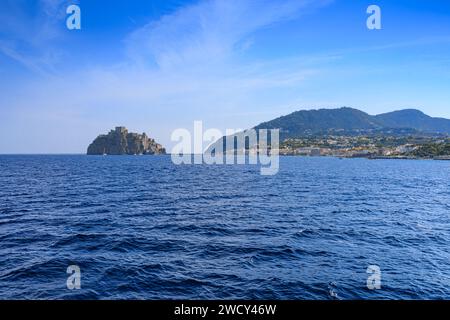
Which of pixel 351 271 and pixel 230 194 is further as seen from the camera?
pixel 230 194

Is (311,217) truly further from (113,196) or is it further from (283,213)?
(113,196)

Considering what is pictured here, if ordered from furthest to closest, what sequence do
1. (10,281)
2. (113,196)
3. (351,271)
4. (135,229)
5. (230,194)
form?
(230,194)
(113,196)
(135,229)
(351,271)
(10,281)

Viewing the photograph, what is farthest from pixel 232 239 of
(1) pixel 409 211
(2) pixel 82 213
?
(1) pixel 409 211

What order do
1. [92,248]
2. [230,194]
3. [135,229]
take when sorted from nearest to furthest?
1. [92,248]
2. [135,229]
3. [230,194]

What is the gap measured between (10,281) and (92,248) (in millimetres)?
6933

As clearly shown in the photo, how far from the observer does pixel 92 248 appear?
2669 cm

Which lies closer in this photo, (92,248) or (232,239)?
(92,248)

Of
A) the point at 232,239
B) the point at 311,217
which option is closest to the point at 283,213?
the point at 311,217

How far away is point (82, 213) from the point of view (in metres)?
41.5
